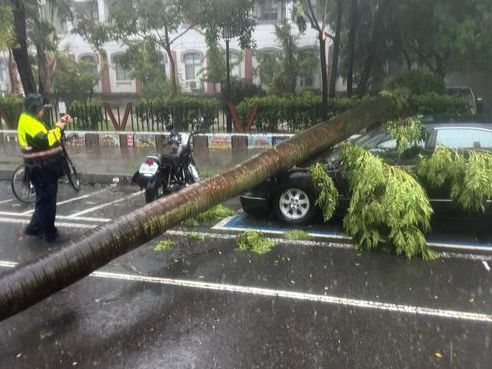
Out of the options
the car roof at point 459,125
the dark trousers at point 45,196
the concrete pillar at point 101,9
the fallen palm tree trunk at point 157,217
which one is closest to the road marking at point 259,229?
the fallen palm tree trunk at point 157,217

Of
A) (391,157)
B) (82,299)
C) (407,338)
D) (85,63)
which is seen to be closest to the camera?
(407,338)

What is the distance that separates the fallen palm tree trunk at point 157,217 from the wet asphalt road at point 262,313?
1.75ft

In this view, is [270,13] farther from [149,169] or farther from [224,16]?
[149,169]

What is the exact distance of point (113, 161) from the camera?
12492 mm

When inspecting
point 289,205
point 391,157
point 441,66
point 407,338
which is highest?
point 441,66

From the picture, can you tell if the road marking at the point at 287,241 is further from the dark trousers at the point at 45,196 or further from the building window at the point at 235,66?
the building window at the point at 235,66

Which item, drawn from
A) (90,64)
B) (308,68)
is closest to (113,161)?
(308,68)

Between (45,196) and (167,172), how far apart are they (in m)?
2.16

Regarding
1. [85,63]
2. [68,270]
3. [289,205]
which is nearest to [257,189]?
[289,205]

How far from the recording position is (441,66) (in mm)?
18109

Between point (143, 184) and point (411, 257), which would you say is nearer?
point (411, 257)

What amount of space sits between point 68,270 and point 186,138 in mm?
5188

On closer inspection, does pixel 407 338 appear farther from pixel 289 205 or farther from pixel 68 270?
pixel 289 205

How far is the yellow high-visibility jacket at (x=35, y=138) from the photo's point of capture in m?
6.57
